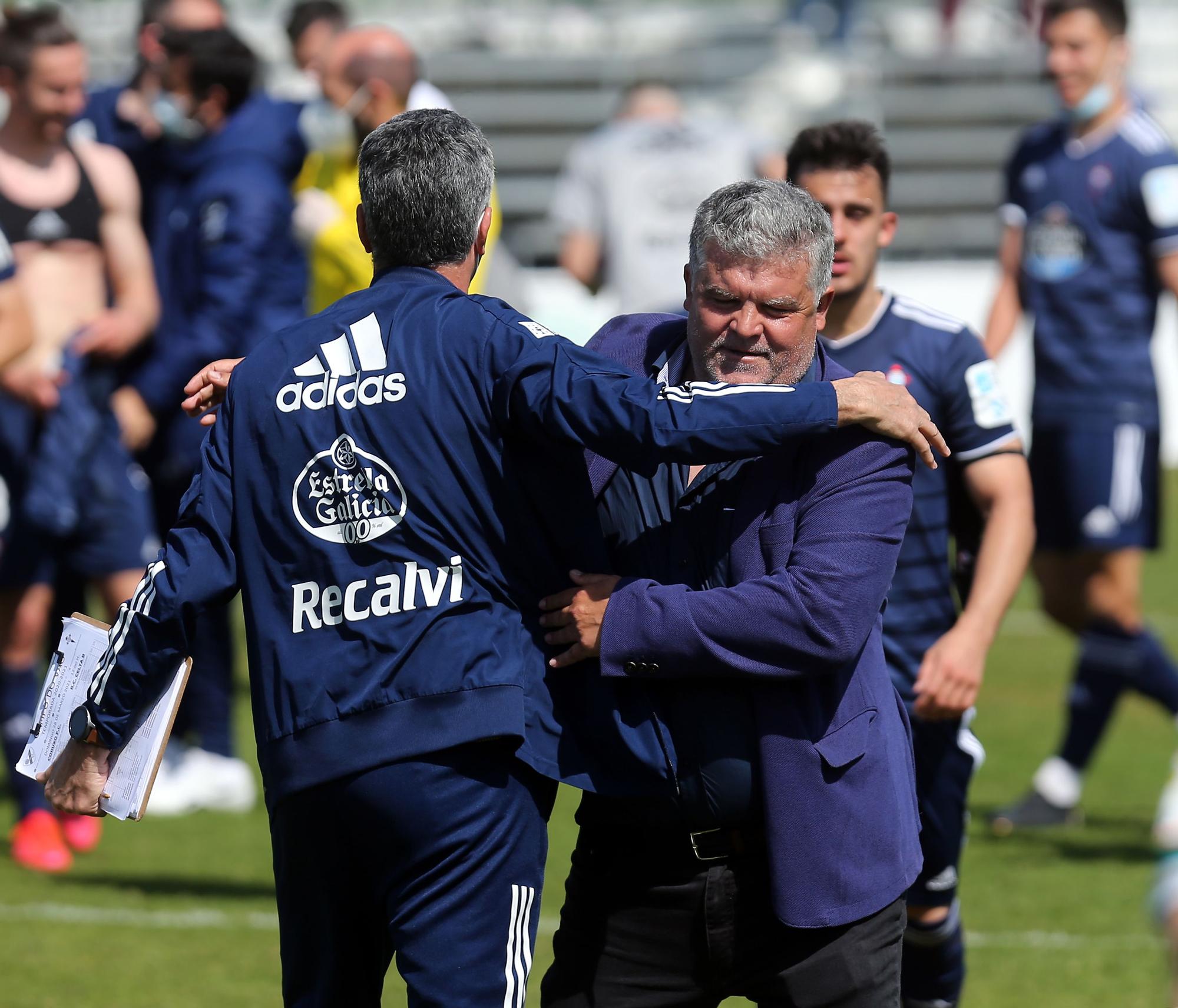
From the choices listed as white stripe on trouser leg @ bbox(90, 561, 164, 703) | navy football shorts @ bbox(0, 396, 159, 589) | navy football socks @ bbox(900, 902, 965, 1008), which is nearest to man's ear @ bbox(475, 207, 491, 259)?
white stripe on trouser leg @ bbox(90, 561, 164, 703)

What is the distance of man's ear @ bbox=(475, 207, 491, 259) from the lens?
9.60 feet

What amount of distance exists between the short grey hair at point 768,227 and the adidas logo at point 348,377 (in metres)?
0.55

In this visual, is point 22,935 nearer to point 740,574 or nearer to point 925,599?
point 925,599

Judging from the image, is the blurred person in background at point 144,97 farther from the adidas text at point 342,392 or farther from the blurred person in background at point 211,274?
the adidas text at point 342,392

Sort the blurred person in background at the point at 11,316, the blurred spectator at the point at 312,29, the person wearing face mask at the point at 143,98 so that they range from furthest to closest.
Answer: the blurred spectator at the point at 312,29, the person wearing face mask at the point at 143,98, the blurred person in background at the point at 11,316

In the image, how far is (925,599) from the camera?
4.07m

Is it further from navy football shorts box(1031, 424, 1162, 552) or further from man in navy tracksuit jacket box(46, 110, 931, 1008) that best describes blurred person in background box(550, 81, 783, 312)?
man in navy tracksuit jacket box(46, 110, 931, 1008)

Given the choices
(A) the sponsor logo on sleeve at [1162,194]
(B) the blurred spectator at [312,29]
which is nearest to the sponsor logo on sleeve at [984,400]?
(A) the sponsor logo on sleeve at [1162,194]

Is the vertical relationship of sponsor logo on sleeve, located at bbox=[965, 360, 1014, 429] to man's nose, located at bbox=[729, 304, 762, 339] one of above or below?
below

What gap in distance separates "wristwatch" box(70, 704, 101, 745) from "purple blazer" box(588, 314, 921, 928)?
85 centimetres

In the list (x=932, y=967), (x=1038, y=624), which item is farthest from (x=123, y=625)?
(x=1038, y=624)

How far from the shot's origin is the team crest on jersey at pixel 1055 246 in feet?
22.4

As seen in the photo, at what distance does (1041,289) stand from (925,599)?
3.19 metres

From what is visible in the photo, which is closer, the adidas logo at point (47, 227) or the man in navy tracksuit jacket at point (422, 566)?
the man in navy tracksuit jacket at point (422, 566)
